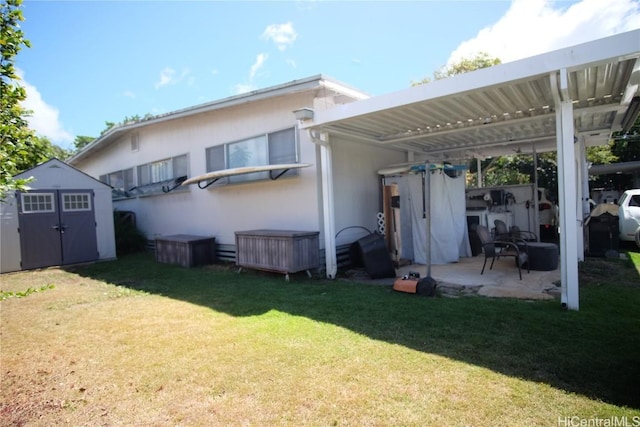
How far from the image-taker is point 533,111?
6066 millimetres

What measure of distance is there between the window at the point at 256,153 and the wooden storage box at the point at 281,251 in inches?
58.5

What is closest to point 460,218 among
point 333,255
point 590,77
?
point 333,255

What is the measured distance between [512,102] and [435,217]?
3108mm

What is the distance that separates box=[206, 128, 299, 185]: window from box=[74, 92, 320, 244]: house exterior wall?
5.6 inches

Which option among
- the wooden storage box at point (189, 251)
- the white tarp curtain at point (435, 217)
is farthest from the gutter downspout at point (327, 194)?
the wooden storage box at point (189, 251)

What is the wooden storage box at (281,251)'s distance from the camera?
6.54 m

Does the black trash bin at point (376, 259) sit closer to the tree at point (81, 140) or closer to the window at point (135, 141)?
the window at point (135, 141)

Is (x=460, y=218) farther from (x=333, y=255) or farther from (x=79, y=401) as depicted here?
(x=79, y=401)

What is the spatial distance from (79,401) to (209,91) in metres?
14.9

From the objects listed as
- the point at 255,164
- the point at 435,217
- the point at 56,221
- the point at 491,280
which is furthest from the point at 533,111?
the point at 56,221

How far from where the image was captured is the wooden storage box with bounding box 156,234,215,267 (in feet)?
28.9

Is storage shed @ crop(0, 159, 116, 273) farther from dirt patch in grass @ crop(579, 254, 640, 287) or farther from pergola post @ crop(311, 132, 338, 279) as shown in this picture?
dirt patch in grass @ crop(579, 254, 640, 287)

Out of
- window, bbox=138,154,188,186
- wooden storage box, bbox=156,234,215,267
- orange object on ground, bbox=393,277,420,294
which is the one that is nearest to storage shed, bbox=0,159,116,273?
window, bbox=138,154,188,186

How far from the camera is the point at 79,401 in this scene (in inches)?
111
